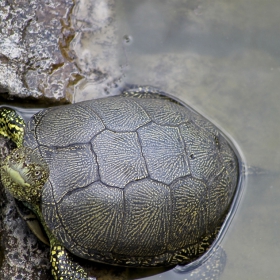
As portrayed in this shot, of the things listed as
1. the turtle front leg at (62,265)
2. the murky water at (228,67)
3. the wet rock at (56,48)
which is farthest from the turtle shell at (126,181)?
the murky water at (228,67)

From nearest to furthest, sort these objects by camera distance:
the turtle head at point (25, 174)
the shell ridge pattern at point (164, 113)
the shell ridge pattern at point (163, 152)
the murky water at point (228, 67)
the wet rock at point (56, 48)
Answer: the turtle head at point (25, 174), the shell ridge pattern at point (163, 152), the shell ridge pattern at point (164, 113), the wet rock at point (56, 48), the murky water at point (228, 67)

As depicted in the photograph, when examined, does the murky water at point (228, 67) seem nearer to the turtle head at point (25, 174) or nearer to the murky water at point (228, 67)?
the murky water at point (228, 67)

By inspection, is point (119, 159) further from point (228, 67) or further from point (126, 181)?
point (228, 67)

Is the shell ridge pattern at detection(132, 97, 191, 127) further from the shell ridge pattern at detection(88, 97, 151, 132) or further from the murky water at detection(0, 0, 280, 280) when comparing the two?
the murky water at detection(0, 0, 280, 280)

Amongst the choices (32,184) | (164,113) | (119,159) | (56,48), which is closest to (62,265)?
(32,184)

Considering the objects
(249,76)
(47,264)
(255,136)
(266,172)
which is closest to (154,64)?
(249,76)

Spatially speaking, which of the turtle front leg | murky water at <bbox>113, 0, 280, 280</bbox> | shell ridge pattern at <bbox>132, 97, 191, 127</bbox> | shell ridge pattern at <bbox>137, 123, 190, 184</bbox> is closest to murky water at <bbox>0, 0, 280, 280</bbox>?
murky water at <bbox>113, 0, 280, 280</bbox>
